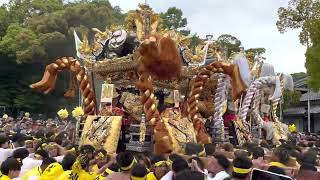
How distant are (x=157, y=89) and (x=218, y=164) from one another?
20.2ft

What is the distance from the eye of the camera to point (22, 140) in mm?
8141

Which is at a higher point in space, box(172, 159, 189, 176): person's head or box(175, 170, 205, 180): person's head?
box(175, 170, 205, 180): person's head

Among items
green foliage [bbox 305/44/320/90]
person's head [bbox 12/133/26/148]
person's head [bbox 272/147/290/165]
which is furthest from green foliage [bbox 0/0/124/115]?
person's head [bbox 272/147/290/165]

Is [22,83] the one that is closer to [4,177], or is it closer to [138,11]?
[138,11]

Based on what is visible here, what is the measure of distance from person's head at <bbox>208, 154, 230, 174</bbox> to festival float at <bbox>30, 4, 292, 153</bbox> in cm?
408

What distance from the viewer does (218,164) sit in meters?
4.86

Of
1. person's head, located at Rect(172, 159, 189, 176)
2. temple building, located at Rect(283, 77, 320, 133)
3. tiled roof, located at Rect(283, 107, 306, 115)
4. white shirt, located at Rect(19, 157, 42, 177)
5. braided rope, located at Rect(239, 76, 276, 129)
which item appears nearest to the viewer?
person's head, located at Rect(172, 159, 189, 176)

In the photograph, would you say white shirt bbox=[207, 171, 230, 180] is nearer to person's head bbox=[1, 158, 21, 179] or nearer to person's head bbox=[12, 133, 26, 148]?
person's head bbox=[1, 158, 21, 179]

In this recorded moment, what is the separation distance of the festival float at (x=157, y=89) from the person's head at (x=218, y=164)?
4085mm

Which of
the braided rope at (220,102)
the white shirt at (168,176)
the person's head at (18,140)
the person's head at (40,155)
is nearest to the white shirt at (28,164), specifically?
the person's head at (40,155)

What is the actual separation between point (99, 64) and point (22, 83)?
2070 cm

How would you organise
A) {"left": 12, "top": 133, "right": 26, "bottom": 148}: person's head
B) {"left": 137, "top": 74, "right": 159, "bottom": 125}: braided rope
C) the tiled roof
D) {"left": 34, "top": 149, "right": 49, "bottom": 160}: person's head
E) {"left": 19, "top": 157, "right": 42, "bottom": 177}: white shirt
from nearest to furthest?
1. {"left": 19, "top": 157, "right": 42, "bottom": 177}: white shirt
2. {"left": 34, "top": 149, "right": 49, "bottom": 160}: person's head
3. {"left": 12, "top": 133, "right": 26, "bottom": 148}: person's head
4. {"left": 137, "top": 74, "right": 159, "bottom": 125}: braided rope
5. the tiled roof

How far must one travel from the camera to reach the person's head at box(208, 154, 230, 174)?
15.7ft

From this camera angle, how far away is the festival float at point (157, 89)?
9398 mm
